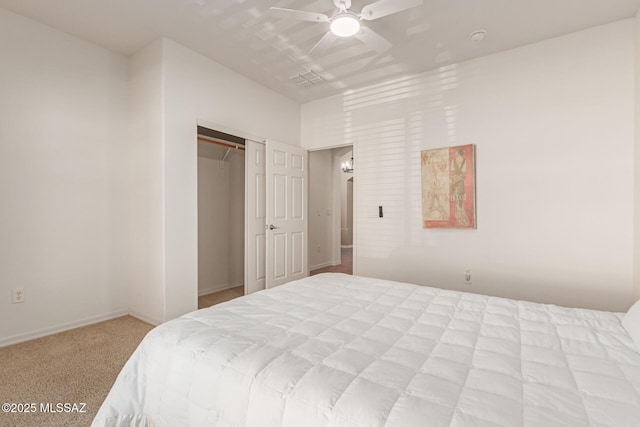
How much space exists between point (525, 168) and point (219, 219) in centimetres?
393

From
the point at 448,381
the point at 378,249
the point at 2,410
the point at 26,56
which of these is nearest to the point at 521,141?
the point at 378,249

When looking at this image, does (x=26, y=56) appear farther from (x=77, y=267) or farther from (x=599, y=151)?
(x=599, y=151)

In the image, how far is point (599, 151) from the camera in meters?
2.80

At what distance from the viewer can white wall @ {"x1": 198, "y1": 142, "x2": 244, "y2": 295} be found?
423 centimetres

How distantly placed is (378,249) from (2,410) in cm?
358

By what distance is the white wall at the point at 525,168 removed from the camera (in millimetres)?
2752

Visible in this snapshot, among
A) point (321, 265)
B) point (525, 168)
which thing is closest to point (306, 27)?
point (525, 168)

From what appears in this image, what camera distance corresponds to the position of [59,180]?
2936mm

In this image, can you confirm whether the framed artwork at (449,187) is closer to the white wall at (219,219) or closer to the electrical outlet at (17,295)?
the white wall at (219,219)

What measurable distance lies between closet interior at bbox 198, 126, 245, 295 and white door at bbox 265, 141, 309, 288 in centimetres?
67

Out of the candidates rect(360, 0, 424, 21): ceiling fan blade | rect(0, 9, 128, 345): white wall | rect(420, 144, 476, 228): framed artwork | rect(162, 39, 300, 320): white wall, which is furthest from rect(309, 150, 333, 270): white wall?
rect(360, 0, 424, 21): ceiling fan blade

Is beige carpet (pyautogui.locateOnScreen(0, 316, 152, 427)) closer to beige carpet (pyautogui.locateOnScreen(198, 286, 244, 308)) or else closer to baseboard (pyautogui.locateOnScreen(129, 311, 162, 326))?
baseboard (pyautogui.locateOnScreen(129, 311, 162, 326))

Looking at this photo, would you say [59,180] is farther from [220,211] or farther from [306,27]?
[306,27]

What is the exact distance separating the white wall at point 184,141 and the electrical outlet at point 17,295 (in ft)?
3.91
